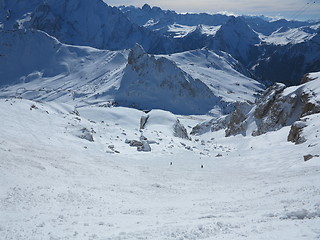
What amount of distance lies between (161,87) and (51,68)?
74279 mm

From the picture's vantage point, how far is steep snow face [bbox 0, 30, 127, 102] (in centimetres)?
15150

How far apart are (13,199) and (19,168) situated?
453 centimetres

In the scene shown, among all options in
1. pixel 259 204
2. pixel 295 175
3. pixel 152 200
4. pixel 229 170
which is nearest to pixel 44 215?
pixel 152 200

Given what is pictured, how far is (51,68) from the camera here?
7101 inches

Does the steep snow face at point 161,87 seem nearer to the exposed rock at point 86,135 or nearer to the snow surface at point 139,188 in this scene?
the snow surface at point 139,188

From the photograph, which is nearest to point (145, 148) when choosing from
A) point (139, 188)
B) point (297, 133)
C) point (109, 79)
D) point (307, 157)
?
point (139, 188)

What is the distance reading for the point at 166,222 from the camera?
13156 mm

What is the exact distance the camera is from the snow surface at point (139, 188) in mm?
11898

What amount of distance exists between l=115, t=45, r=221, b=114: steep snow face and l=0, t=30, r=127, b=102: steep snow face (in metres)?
10.2

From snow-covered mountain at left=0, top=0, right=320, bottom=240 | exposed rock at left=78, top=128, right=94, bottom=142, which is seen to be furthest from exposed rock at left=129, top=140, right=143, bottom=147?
exposed rock at left=78, top=128, right=94, bottom=142

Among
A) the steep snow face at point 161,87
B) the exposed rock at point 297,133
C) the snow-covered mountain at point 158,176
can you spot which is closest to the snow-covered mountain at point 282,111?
the exposed rock at point 297,133

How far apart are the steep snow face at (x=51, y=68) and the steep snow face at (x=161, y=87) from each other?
10.2 m

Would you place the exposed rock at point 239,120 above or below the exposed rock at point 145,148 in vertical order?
above

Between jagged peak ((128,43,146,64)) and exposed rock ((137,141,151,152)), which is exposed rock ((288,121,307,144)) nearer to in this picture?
exposed rock ((137,141,151,152))
